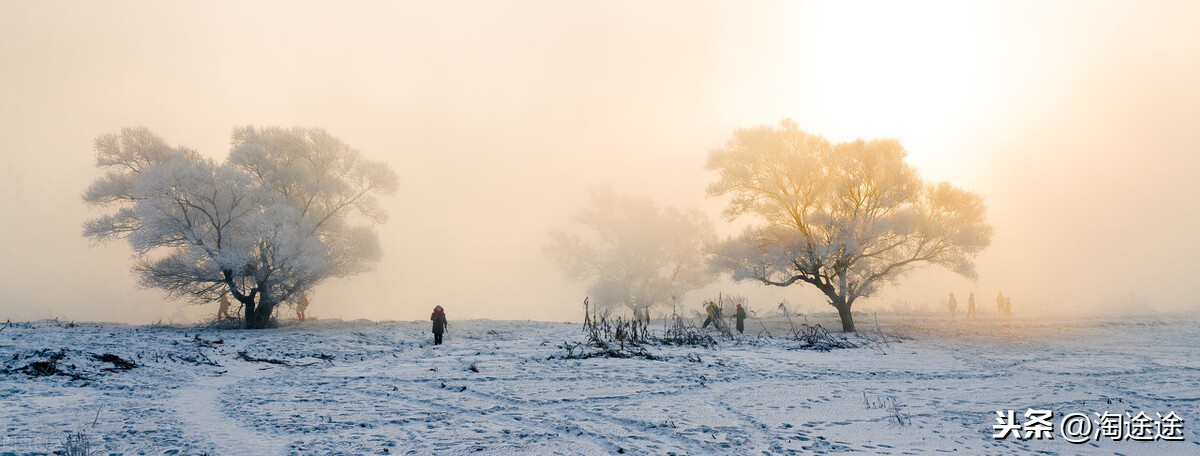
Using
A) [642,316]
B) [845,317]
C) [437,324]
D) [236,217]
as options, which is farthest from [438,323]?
[642,316]

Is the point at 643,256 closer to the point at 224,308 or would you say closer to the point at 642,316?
the point at 642,316

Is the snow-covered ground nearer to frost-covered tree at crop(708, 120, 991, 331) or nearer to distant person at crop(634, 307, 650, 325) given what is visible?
distant person at crop(634, 307, 650, 325)

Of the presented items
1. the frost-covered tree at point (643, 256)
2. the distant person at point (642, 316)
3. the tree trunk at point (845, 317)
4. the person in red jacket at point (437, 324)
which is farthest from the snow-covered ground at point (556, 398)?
the frost-covered tree at point (643, 256)

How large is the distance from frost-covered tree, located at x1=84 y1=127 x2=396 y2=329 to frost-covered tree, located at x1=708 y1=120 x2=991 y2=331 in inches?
703

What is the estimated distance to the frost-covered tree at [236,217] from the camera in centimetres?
2173

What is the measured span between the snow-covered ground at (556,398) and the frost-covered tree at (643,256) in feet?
86.0

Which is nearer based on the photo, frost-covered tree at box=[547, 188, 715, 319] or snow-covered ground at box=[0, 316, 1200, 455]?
snow-covered ground at box=[0, 316, 1200, 455]

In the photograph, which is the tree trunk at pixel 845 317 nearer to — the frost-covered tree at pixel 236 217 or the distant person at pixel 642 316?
the distant person at pixel 642 316

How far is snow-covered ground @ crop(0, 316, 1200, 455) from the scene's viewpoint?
6.73m

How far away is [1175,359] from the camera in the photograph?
567 inches

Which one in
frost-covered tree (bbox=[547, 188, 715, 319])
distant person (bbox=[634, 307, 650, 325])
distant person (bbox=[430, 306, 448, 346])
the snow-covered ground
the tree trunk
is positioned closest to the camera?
the snow-covered ground

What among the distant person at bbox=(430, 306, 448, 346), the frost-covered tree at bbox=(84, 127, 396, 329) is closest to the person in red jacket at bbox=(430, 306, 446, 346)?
the distant person at bbox=(430, 306, 448, 346)

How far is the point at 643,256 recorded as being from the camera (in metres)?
43.5

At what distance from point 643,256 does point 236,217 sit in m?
26.8
